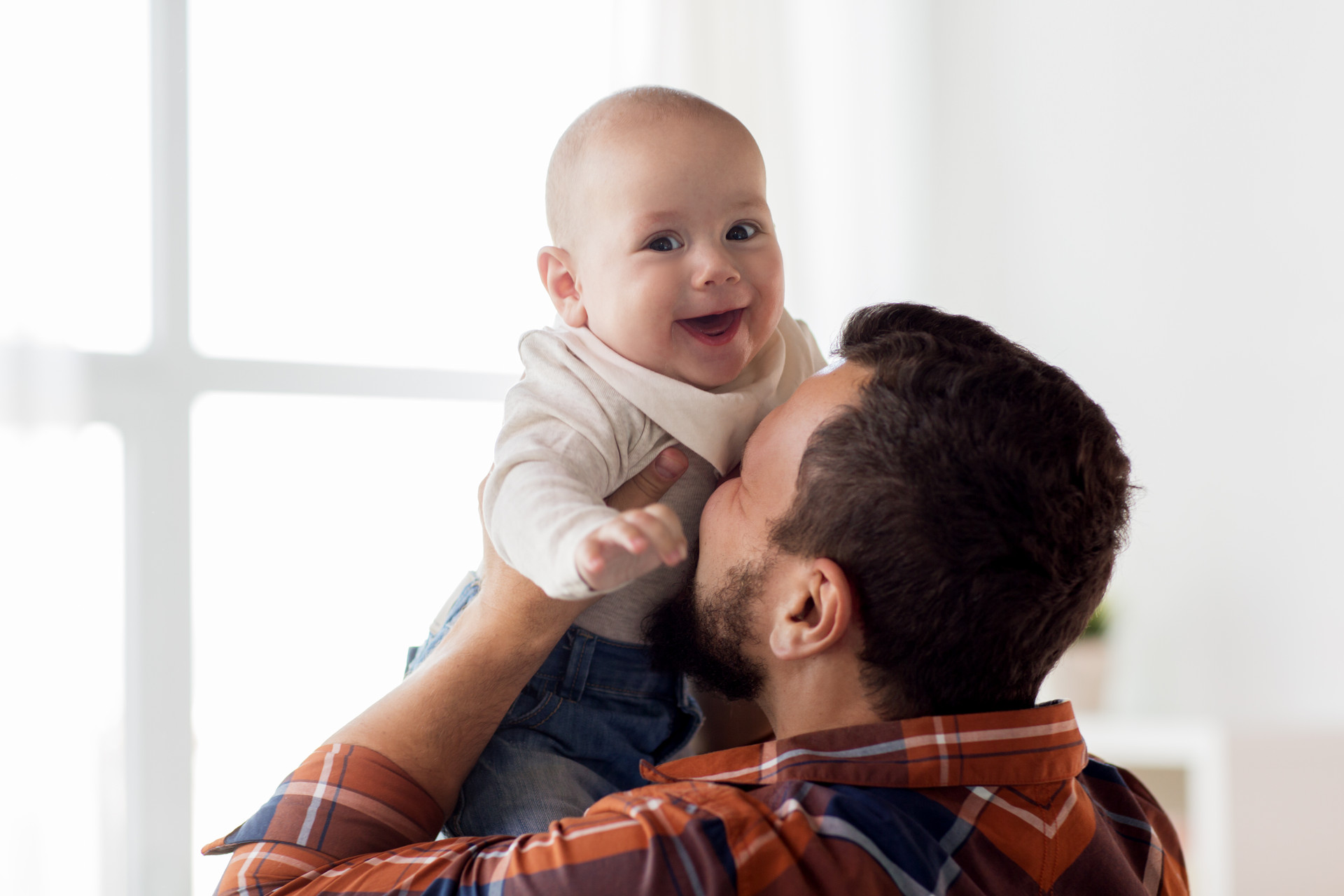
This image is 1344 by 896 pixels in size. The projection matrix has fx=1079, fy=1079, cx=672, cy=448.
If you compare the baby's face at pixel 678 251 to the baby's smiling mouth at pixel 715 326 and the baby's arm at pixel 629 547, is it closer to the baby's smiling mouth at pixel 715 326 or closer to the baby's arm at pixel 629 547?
the baby's smiling mouth at pixel 715 326

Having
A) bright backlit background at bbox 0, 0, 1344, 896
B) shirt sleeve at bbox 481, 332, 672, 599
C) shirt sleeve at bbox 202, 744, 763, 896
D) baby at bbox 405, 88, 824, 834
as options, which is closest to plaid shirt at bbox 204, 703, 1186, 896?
shirt sleeve at bbox 202, 744, 763, 896

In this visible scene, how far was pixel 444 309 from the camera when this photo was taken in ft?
8.48

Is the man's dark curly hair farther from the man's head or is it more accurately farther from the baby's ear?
the baby's ear

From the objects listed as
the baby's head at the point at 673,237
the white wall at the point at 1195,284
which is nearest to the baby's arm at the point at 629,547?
the baby's head at the point at 673,237

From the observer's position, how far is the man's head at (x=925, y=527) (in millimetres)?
932

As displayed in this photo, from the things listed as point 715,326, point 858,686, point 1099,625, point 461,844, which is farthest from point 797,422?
point 1099,625

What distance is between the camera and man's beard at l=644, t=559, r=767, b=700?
1.04 m

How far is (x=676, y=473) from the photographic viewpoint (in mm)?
1078

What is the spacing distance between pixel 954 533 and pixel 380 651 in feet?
6.23

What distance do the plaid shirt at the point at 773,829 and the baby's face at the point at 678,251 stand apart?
1.31 ft

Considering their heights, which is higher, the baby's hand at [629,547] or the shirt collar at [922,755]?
the baby's hand at [629,547]

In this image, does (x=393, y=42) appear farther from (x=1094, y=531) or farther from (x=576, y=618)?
(x=1094, y=531)

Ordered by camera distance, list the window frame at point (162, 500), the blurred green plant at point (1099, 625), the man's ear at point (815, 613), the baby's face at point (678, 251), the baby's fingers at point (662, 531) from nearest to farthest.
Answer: the baby's fingers at point (662, 531)
the man's ear at point (815, 613)
the baby's face at point (678, 251)
the window frame at point (162, 500)
the blurred green plant at point (1099, 625)

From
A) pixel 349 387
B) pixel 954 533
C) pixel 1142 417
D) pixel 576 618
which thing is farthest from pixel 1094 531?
pixel 1142 417
